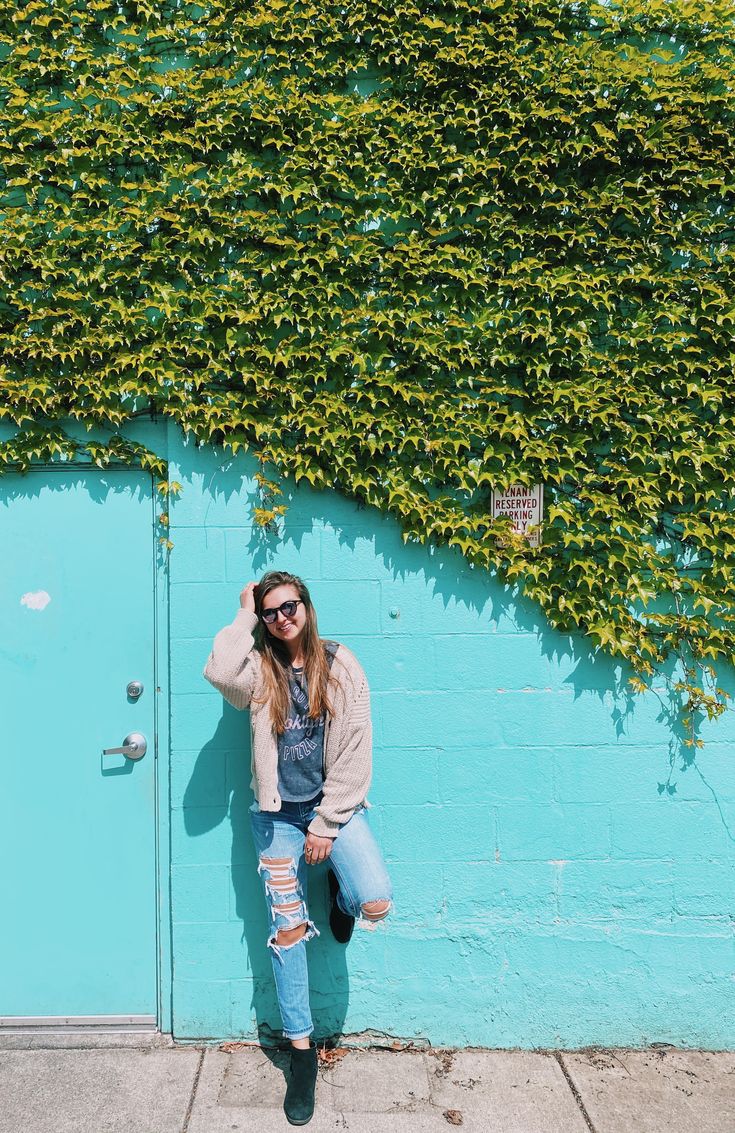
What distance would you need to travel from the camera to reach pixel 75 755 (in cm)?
350

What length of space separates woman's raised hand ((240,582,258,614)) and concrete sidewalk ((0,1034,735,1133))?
188cm

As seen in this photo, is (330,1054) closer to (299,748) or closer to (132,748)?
(299,748)

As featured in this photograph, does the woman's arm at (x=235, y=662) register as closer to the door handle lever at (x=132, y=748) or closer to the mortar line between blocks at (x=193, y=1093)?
the door handle lever at (x=132, y=748)

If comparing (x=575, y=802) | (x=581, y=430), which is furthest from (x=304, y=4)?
(x=575, y=802)

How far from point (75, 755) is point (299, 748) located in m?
1.08

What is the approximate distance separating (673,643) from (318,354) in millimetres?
1944

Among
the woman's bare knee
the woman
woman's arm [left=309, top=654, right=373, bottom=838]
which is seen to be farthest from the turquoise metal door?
woman's arm [left=309, top=654, right=373, bottom=838]

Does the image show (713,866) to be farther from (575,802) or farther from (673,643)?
(673,643)

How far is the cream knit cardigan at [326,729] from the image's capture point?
121 inches

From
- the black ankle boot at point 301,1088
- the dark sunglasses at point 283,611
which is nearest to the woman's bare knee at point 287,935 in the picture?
the black ankle boot at point 301,1088

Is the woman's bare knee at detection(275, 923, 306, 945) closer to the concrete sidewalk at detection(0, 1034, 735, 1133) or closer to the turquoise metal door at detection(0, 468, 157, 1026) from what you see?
the concrete sidewalk at detection(0, 1034, 735, 1133)

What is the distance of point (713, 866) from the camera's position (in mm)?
3492

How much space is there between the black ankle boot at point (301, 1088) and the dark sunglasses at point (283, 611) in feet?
5.37

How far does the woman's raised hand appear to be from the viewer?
3186 mm
